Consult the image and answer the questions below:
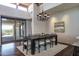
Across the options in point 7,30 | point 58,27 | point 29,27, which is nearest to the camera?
point 7,30

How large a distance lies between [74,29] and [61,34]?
1.15 ft

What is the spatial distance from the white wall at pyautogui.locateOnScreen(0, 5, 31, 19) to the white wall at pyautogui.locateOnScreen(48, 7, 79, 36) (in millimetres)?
660

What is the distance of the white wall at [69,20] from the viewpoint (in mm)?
2092

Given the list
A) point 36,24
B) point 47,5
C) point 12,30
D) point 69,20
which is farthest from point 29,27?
point 69,20

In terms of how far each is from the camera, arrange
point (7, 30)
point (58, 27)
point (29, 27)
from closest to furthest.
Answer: point (7, 30), point (29, 27), point (58, 27)

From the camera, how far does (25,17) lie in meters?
2.03

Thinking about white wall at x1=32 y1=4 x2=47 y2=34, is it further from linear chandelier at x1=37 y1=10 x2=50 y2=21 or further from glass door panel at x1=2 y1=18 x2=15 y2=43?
glass door panel at x1=2 y1=18 x2=15 y2=43

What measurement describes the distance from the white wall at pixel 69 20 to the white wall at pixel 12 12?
0.66m

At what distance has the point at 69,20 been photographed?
2.23 metres

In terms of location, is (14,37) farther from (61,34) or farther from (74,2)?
(74,2)

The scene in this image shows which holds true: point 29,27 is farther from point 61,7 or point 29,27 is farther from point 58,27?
point 61,7

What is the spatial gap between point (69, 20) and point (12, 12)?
1.44m

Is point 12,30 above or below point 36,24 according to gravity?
below

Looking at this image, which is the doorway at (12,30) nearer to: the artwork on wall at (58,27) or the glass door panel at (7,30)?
the glass door panel at (7,30)
